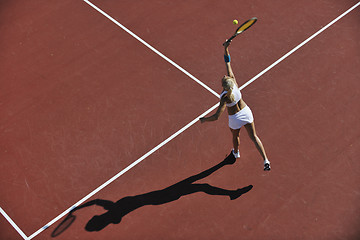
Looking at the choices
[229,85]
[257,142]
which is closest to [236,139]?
[257,142]

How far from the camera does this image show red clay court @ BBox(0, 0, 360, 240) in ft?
26.0

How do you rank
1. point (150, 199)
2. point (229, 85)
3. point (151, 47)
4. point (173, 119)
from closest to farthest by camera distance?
point (229, 85) → point (150, 199) → point (173, 119) → point (151, 47)

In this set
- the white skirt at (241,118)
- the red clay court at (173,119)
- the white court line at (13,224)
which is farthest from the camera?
the red clay court at (173,119)

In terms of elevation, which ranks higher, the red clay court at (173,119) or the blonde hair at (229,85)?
the blonde hair at (229,85)

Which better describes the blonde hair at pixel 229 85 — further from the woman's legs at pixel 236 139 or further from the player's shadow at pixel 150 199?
the player's shadow at pixel 150 199

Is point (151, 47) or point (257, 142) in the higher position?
point (151, 47)

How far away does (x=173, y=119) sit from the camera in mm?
9312

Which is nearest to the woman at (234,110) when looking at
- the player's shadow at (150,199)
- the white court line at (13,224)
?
the player's shadow at (150,199)

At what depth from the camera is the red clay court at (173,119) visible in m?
7.91

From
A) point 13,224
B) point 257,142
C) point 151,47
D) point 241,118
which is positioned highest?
point 151,47

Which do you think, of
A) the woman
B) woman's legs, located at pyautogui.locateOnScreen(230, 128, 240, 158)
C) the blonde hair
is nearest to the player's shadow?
woman's legs, located at pyautogui.locateOnScreen(230, 128, 240, 158)

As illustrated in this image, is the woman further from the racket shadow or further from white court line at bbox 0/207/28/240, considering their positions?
white court line at bbox 0/207/28/240

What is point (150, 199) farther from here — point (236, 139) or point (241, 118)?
point (241, 118)

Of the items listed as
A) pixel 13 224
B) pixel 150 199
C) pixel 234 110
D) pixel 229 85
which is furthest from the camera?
pixel 150 199
